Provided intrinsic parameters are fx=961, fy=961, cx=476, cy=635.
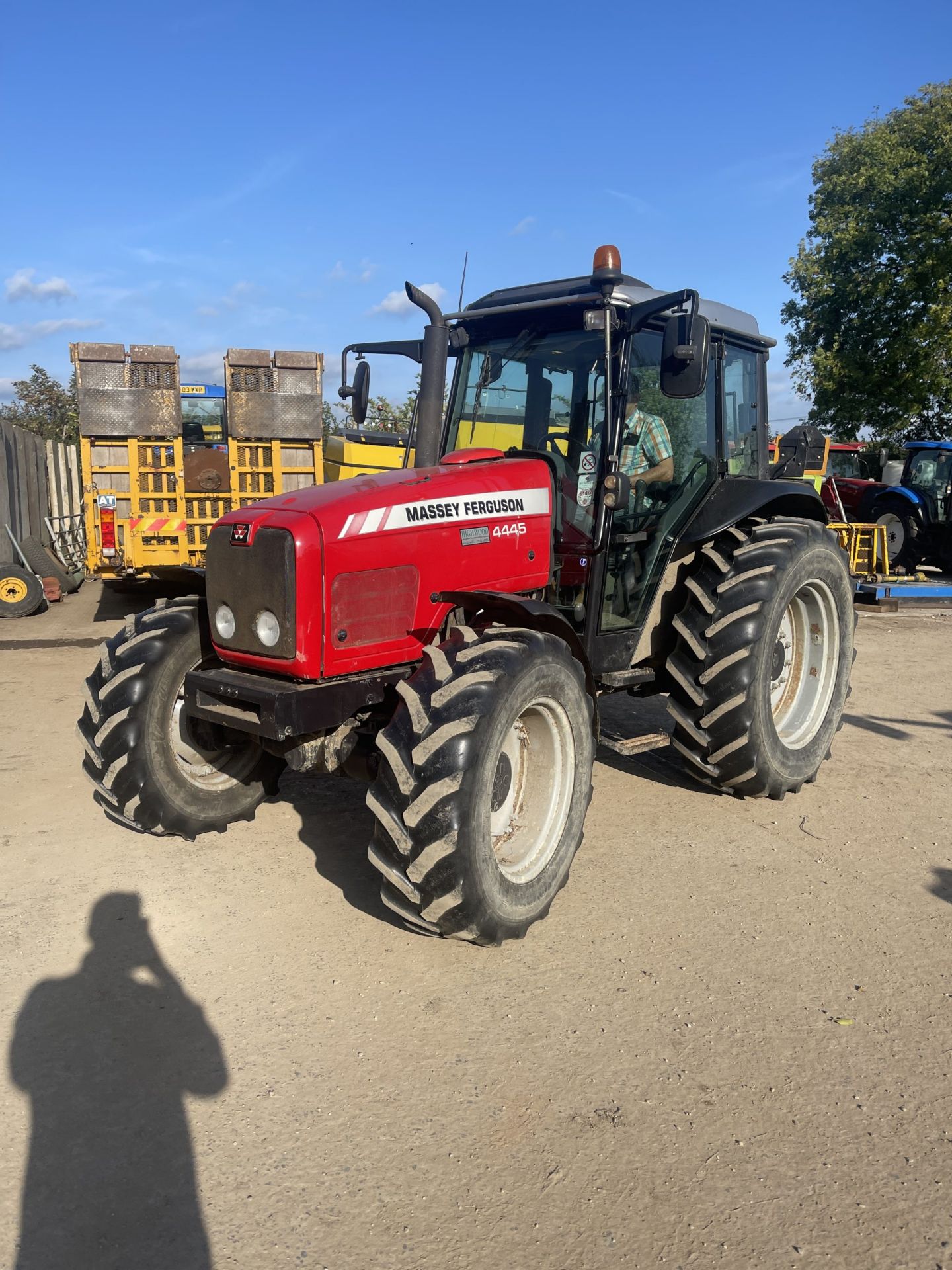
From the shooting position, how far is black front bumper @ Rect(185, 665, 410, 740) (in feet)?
10.9

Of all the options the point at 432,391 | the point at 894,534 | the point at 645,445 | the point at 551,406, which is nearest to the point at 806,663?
the point at 645,445

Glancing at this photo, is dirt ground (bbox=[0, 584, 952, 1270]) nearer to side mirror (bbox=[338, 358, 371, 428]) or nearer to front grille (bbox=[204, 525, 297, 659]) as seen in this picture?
front grille (bbox=[204, 525, 297, 659])

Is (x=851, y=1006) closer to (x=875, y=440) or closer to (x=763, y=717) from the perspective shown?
(x=763, y=717)

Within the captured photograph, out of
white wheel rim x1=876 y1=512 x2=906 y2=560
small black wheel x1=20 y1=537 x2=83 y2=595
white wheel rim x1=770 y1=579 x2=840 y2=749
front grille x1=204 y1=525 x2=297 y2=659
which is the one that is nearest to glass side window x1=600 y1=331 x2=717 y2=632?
white wheel rim x1=770 y1=579 x2=840 y2=749

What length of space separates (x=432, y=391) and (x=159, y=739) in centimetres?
203

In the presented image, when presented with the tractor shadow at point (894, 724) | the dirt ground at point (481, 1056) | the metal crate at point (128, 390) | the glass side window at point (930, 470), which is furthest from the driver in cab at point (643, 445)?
the glass side window at point (930, 470)

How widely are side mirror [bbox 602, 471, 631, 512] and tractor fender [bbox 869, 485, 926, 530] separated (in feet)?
43.7

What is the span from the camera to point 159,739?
4.00 meters

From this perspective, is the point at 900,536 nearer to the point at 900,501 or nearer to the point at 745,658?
the point at 900,501

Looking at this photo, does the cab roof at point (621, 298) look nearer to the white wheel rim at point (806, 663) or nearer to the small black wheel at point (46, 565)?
the white wheel rim at point (806, 663)

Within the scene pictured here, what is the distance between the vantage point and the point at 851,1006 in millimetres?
3148

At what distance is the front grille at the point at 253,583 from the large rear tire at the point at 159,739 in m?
0.40

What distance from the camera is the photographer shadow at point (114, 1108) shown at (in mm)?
2172

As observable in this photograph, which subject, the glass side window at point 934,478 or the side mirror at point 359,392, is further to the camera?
the glass side window at point 934,478
